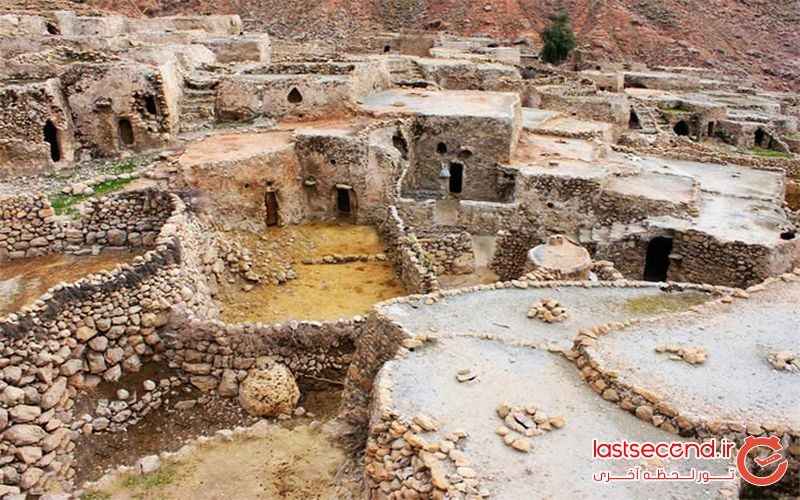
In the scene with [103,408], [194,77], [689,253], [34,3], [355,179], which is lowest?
[103,408]

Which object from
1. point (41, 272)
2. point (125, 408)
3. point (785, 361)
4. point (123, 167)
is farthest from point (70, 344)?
point (785, 361)

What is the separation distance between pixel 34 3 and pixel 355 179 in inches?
736

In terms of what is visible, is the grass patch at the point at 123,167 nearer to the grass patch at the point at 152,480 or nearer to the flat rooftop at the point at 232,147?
the flat rooftop at the point at 232,147

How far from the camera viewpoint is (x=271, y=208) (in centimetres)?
1692

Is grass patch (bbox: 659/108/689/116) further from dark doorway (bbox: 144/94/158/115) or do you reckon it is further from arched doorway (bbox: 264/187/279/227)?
dark doorway (bbox: 144/94/158/115)

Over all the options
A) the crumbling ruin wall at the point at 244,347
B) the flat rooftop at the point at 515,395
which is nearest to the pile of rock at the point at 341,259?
the crumbling ruin wall at the point at 244,347

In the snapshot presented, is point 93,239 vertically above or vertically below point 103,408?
above

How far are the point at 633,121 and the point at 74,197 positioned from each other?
2375 centimetres

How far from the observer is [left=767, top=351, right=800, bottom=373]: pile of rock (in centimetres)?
803

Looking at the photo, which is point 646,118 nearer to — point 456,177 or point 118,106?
point 456,177

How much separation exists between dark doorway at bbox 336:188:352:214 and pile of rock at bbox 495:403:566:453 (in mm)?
11299

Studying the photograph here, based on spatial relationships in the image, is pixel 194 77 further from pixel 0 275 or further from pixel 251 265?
pixel 0 275

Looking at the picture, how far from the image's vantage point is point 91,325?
36.3ft

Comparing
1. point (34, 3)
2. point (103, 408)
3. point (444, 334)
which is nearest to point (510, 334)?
point (444, 334)
